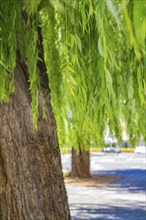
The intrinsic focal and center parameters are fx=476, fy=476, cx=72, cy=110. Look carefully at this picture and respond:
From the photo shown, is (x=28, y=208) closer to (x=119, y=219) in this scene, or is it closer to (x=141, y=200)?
(x=119, y=219)

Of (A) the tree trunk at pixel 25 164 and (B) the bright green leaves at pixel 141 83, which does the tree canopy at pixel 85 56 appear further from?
(A) the tree trunk at pixel 25 164

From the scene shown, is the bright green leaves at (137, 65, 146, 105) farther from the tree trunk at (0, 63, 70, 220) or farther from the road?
the road

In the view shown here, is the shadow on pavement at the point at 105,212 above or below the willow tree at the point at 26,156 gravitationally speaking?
below

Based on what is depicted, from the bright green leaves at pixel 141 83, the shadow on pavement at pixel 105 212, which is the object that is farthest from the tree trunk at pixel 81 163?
the bright green leaves at pixel 141 83

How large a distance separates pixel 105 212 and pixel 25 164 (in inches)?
295

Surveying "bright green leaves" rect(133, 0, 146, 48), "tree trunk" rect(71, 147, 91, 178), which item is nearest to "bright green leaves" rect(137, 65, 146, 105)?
"bright green leaves" rect(133, 0, 146, 48)

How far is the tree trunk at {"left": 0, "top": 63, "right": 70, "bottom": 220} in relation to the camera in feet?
10.7

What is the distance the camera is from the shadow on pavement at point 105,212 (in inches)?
386

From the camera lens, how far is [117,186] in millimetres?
15766

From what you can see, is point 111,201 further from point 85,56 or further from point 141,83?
point 141,83

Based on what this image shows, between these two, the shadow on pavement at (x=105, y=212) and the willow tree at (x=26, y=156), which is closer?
the willow tree at (x=26, y=156)

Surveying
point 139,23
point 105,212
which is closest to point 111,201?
point 105,212

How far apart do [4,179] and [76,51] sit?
139 centimetres

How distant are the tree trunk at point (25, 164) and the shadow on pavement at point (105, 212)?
21.2ft
